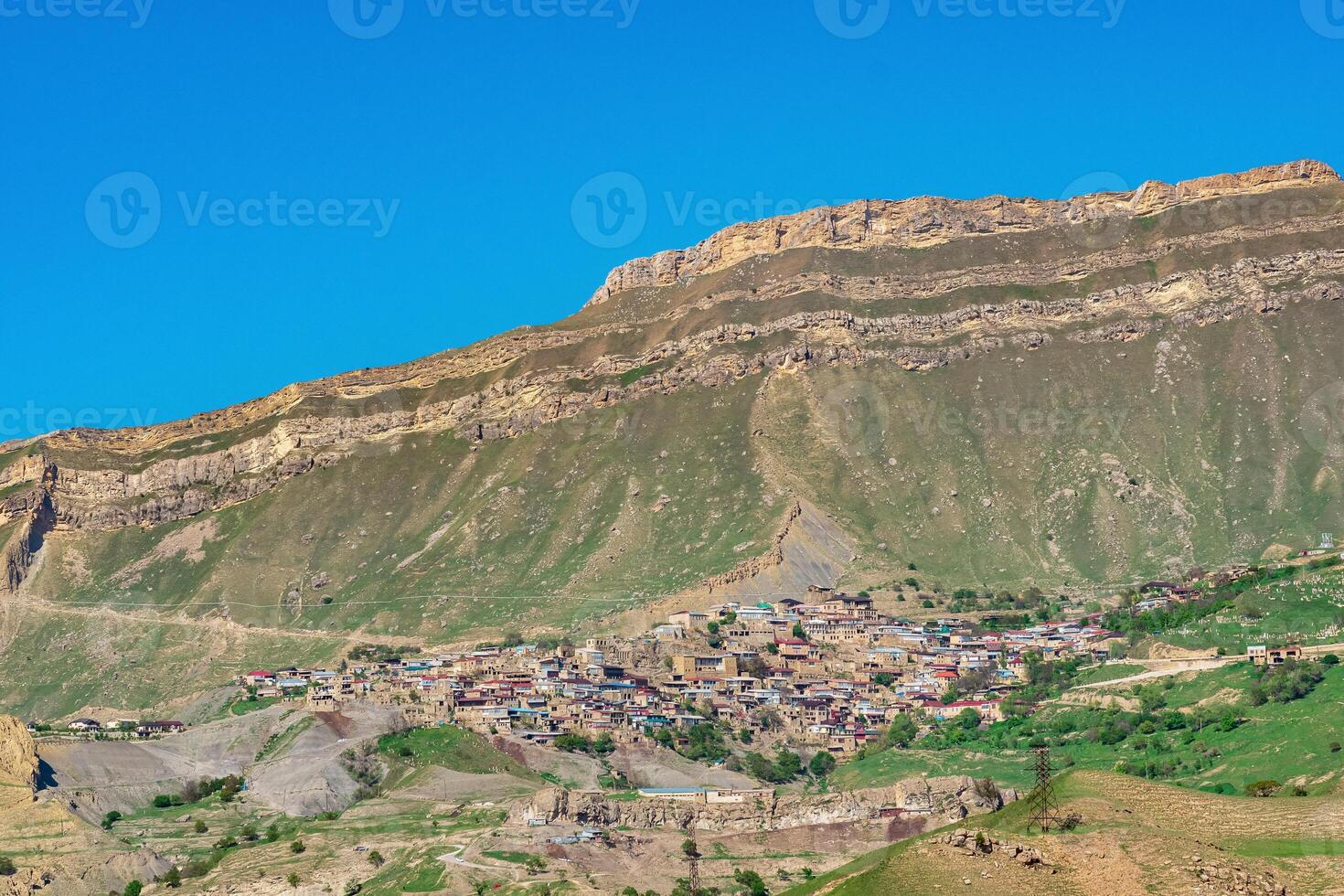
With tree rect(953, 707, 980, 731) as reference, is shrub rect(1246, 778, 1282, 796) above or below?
below

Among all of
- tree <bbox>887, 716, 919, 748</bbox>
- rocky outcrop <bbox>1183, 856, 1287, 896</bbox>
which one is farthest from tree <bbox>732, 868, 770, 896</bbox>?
rocky outcrop <bbox>1183, 856, 1287, 896</bbox>

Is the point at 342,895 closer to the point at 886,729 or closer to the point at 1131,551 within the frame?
the point at 886,729

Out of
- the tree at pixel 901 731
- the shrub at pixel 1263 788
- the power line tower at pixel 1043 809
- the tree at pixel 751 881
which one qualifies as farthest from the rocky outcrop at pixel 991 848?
the tree at pixel 901 731

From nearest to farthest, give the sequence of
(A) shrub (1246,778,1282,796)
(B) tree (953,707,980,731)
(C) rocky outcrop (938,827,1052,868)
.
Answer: (C) rocky outcrop (938,827,1052,868), (A) shrub (1246,778,1282,796), (B) tree (953,707,980,731)

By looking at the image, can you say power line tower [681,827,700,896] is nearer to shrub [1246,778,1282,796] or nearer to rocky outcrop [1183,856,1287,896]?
shrub [1246,778,1282,796]

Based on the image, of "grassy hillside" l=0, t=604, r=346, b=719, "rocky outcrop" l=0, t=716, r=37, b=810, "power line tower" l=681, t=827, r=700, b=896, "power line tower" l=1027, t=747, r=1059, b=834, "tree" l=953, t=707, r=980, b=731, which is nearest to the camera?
"power line tower" l=1027, t=747, r=1059, b=834

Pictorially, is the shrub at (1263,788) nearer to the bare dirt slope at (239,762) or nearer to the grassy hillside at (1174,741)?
the grassy hillside at (1174,741)

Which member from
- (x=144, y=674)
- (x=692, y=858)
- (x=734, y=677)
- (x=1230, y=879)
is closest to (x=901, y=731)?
(x=734, y=677)
